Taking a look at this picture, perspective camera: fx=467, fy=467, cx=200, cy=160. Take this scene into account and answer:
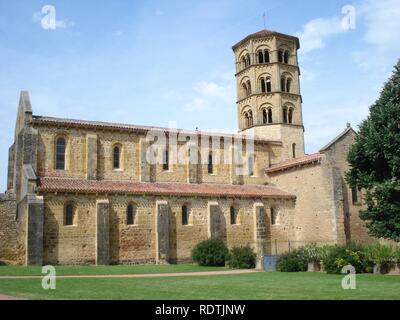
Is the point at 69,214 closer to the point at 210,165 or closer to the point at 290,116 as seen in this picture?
the point at 210,165

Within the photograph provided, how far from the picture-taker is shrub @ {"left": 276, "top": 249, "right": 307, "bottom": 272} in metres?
26.1

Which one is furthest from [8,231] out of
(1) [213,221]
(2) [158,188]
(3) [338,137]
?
(3) [338,137]

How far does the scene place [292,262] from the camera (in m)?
26.2

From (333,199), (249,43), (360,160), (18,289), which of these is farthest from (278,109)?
(18,289)

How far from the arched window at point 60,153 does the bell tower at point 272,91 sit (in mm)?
18552

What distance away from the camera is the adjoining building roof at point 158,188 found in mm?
31484

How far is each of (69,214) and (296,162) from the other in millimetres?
18879

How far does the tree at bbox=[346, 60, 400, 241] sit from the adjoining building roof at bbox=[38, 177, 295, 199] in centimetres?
1152

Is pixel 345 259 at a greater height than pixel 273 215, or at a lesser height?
lesser

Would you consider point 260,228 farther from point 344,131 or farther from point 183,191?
point 344,131

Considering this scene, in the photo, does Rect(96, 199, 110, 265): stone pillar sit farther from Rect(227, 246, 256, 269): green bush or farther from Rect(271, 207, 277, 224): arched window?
Rect(271, 207, 277, 224): arched window

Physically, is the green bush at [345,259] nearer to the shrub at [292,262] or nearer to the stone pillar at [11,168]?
the shrub at [292,262]

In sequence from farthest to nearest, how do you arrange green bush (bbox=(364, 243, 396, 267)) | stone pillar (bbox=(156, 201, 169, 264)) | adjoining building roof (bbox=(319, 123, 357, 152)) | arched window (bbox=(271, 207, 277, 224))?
arched window (bbox=(271, 207, 277, 224)) → adjoining building roof (bbox=(319, 123, 357, 152)) → stone pillar (bbox=(156, 201, 169, 264)) → green bush (bbox=(364, 243, 396, 267))

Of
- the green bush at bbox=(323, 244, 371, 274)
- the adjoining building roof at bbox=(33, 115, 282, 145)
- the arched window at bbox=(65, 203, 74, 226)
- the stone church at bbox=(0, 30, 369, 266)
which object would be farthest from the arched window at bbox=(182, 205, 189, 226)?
the green bush at bbox=(323, 244, 371, 274)
